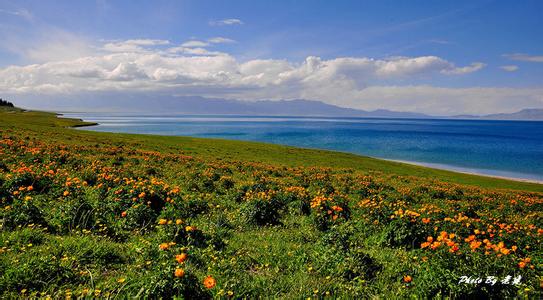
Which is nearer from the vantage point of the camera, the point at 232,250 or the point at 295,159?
the point at 232,250

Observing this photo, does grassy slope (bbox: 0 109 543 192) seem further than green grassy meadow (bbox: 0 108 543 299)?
Yes

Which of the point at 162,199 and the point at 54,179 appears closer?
the point at 162,199

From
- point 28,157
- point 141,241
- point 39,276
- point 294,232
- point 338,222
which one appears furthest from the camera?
point 28,157

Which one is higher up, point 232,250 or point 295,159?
point 232,250

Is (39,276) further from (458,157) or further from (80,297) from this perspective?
(458,157)

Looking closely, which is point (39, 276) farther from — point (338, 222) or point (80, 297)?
point (338, 222)

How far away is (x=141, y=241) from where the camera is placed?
6586 mm

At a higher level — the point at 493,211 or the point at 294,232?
the point at 294,232

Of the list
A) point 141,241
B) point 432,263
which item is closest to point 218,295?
point 141,241

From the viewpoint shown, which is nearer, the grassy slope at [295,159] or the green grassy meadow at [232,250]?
the green grassy meadow at [232,250]

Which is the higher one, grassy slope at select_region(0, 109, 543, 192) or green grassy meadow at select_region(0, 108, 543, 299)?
green grassy meadow at select_region(0, 108, 543, 299)

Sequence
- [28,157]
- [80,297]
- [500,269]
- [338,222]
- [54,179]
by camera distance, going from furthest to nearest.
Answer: [28,157], [54,179], [338,222], [500,269], [80,297]

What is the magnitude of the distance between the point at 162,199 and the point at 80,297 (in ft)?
17.6

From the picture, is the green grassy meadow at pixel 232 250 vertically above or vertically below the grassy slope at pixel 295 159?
above
